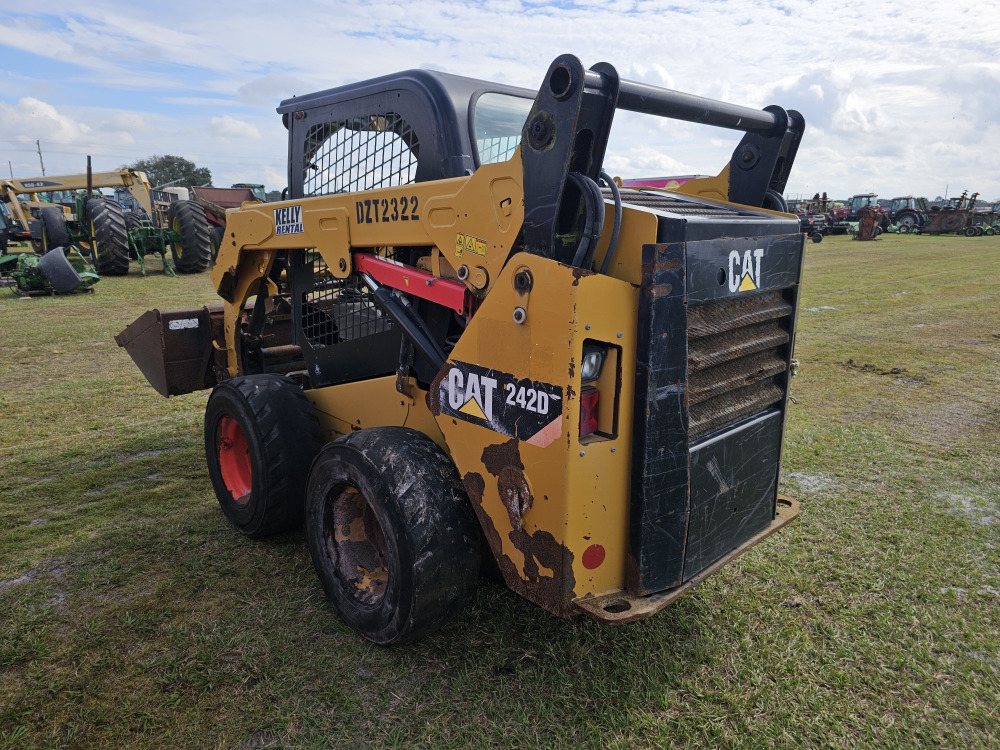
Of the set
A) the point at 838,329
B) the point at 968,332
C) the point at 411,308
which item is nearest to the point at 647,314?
the point at 411,308

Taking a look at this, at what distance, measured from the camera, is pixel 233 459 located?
12.8 feet

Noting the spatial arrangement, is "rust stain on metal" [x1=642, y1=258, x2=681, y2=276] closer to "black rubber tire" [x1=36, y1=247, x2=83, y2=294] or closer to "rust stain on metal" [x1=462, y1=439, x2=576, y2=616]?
"rust stain on metal" [x1=462, y1=439, x2=576, y2=616]

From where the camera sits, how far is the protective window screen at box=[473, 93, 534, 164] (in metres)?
3.27

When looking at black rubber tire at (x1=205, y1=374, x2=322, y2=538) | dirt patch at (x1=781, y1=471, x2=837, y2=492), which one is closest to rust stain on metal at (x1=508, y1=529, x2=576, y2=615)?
black rubber tire at (x1=205, y1=374, x2=322, y2=538)

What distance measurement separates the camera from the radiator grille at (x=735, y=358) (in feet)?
8.09

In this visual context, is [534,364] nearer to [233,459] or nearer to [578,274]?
[578,274]

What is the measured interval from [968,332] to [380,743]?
9.81m

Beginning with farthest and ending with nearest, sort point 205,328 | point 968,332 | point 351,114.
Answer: point 968,332, point 205,328, point 351,114

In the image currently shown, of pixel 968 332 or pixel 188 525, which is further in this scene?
pixel 968 332

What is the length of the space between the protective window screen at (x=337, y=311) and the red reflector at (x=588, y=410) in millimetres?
1316

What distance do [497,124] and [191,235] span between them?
47.9 feet

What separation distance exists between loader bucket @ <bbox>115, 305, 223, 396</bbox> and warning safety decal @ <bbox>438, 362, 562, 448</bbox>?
2.90 meters

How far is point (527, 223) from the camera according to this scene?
2.38 meters

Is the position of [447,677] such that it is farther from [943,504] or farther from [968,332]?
[968,332]
